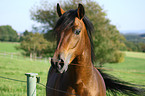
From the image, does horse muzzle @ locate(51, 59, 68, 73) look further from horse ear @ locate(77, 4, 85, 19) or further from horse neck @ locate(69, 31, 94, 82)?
horse ear @ locate(77, 4, 85, 19)

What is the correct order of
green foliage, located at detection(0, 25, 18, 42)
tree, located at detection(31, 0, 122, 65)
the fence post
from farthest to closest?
1. green foliage, located at detection(0, 25, 18, 42)
2. tree, located at detection(31, 0, 122, 65)
3. the fence post

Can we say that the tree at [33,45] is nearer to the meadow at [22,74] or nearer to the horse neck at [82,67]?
the meadow at [22,74]

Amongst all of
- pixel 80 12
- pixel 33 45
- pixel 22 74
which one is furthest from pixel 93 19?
pixel 33 45

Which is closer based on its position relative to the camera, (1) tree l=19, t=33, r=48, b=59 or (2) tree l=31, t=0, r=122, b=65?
(2) tree l=31, t=0, r=122, b=65

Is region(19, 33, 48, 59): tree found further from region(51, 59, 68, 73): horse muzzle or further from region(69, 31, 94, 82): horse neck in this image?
region(51, 59, 68, 73): horse muzzle

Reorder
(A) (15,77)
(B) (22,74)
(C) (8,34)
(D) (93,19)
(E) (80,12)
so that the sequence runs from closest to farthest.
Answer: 1. (E) (80,12)
2. (A) (15,77)
3. (B) (22,74)
4. (D) (93,19)
5. (C) (8,34)

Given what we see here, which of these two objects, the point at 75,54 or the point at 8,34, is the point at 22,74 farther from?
the point at 8,34

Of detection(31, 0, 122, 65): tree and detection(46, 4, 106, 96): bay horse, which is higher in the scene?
detection(31, 0, 122, 65): tree

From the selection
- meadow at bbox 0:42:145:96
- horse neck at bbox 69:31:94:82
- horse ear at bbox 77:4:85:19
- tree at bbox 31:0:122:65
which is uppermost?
tree at bbox 31:0:122:65

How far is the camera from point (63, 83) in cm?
263

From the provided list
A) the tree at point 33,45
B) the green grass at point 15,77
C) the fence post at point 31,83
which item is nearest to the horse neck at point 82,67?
the fence post at point 31,83

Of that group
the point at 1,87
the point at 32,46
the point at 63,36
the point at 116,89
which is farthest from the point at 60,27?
the point at 32,46

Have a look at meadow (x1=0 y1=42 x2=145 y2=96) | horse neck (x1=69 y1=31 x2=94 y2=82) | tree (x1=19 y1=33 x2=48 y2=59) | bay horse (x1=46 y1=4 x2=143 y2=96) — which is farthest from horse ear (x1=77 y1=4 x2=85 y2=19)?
tree (x1=19 y1=33 x2=48 y2=59)

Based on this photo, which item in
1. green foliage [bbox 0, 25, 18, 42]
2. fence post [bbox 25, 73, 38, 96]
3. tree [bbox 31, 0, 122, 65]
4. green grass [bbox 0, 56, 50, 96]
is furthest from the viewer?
green foliage [bbox 0, 25, 18, 42]
